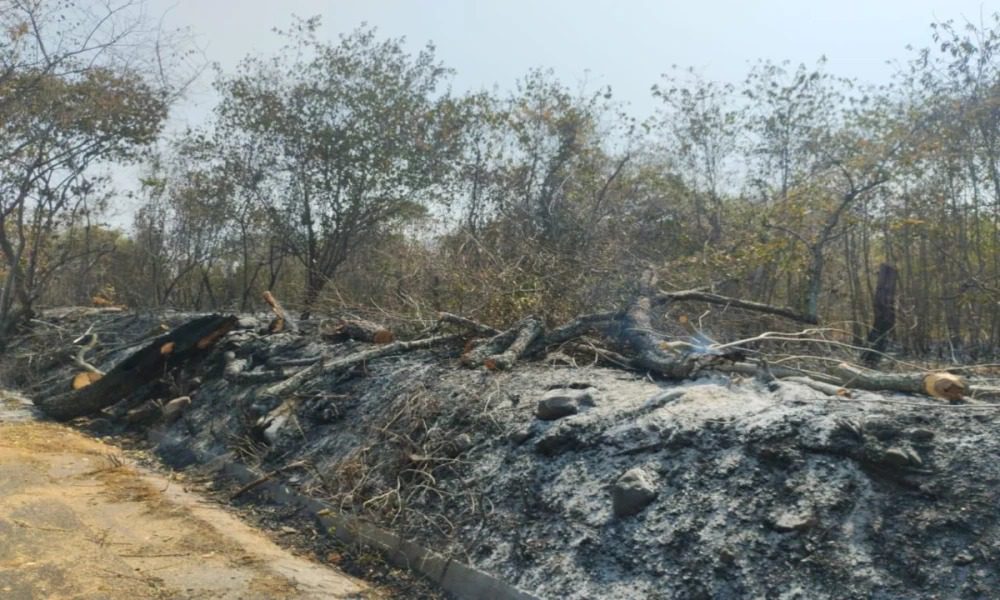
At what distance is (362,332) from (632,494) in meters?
5.08

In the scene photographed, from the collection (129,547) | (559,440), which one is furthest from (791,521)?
(129,547)

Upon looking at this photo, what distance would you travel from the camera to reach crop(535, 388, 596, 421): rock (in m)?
5.32

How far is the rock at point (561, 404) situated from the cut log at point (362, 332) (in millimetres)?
3271

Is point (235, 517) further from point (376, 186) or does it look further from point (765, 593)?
point (376, 186)

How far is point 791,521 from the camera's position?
12.1 feet

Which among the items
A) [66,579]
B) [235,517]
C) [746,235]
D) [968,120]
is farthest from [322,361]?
[968,120]

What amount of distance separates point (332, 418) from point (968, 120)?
9621mm

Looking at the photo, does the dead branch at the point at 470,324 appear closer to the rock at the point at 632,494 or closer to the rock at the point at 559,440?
the rock at the point at 559,440

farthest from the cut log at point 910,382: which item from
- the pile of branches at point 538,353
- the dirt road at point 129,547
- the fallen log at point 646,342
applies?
the dirt road at point 129,547

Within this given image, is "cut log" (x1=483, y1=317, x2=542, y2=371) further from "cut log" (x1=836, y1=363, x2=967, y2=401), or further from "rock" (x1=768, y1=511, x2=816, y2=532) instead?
"rock" (x1=768, y1=511, x2=816, y2=532)

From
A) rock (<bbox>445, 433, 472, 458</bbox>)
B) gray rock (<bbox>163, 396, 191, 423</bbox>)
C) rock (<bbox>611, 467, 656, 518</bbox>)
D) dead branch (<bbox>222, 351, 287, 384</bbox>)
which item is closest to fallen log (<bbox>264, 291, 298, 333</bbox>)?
dead branch (<bbox>222, 351, 287, 384</bbox>)

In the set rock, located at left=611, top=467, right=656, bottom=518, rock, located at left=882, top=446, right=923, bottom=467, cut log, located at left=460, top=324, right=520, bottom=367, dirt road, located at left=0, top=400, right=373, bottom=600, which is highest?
cut log, located at left=460, top=324, right=520, bottom=367

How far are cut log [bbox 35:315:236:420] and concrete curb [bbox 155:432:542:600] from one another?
4.00m

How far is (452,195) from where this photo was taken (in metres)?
17.8
